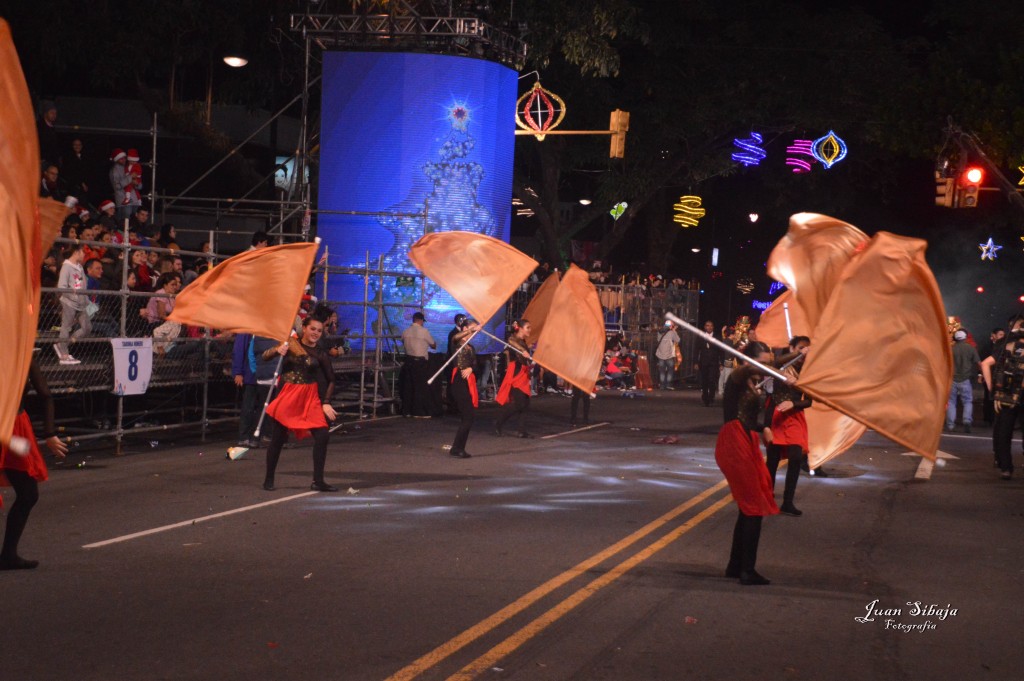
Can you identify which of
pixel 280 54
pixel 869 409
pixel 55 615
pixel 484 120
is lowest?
pixel 55 615

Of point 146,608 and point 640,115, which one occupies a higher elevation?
point 640,115

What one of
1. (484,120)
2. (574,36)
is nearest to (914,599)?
(484,120)

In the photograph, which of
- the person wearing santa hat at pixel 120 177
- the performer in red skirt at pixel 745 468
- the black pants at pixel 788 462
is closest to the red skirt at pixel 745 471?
the performer in red skirt at pixel 745 468

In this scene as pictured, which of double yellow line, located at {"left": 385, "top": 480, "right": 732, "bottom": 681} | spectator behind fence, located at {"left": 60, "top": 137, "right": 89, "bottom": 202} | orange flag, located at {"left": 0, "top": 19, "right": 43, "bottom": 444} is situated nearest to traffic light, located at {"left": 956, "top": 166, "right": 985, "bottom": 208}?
double yellow line, located at {"left": 385, "top": 480, "right": 732, "bottom": 681}

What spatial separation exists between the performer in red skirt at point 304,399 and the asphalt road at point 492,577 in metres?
0.44

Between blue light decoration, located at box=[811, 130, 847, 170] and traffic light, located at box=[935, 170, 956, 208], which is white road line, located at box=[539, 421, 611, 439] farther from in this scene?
blue light decoration, located at box=[811, 130, 847, 170]

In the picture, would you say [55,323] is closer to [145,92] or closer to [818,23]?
[145,92]

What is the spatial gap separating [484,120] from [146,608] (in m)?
19.6

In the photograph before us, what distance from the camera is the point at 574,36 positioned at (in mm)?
27328

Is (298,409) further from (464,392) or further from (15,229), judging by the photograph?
(15,229)

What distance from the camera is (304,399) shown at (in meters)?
12.5

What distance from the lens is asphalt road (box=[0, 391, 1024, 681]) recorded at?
21.6 ft

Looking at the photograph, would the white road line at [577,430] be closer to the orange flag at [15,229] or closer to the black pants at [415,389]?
the black pants at [415,389]

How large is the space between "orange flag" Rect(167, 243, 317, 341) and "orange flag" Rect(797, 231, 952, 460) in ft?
21.1
